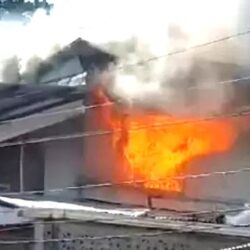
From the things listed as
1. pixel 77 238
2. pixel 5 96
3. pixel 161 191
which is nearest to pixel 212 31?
pixel 161 191

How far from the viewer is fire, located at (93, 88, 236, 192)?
9734 millimetres

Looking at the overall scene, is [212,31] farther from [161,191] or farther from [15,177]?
[15,177]

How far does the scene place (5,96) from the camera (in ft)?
29.5

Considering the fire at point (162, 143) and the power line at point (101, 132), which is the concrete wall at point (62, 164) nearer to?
the power line at point (101, 132)

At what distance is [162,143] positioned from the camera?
33.3ft

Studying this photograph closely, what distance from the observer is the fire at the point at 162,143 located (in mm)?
9734

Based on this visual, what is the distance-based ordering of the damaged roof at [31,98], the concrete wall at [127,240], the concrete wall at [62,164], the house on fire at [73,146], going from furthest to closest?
the concrete wall at [62,164], the house on fire at [73,146], the damaged roof at [31,98], the concrete wall at [127,240]

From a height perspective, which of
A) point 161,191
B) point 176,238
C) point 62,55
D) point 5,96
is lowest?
point 176,238

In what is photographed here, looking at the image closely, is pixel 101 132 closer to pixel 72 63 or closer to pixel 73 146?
pixel 73 146

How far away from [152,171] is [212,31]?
6.01 ft

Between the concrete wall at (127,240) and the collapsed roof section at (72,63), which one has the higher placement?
the collapsed roof section at (72,63)

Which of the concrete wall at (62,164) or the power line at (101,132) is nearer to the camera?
the power line at (101,132)

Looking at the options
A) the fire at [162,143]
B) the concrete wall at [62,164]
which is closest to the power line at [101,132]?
the fire at [162,143]

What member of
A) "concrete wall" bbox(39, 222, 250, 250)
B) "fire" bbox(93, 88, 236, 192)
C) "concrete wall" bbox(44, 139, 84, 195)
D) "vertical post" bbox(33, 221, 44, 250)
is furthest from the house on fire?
"concrete wall" bbox(39, 222, 250, 250)
